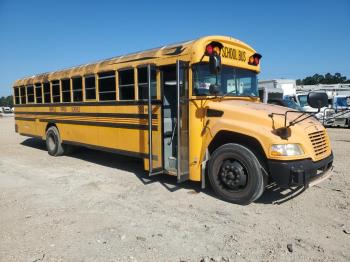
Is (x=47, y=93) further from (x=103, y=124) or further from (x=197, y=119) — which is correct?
(x=197, y=119)

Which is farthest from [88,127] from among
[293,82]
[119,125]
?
[293,82]

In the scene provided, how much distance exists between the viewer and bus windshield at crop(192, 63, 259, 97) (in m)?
5.32

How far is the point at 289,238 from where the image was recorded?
3891 millimetres

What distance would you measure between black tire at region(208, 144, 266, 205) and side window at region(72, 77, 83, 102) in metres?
4.10

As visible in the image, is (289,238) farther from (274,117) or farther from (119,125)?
(119,125)

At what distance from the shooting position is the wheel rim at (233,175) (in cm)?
490

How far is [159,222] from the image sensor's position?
4.42 metres

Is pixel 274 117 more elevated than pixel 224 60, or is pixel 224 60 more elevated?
pixel 224 60

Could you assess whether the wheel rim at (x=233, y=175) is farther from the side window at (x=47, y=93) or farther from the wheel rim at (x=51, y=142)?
the side window at (x=47, y=93)

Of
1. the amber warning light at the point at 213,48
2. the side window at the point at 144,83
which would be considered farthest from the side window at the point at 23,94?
the amber warning light at the point at 213,48

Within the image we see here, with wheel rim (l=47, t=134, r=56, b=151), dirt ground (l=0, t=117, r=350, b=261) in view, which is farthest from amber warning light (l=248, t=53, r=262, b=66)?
wheel rim (l=47, t=134, r=56, b=151)

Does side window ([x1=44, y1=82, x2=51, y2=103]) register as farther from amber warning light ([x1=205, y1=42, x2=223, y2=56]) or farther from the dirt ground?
amber warning light ([x1=205, y1=42, x2=223, y2=56])

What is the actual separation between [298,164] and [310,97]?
902 millimetres

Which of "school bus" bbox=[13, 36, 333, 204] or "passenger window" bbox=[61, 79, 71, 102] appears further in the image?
"passenger window" bbox=[61, 79, 71, 102]
